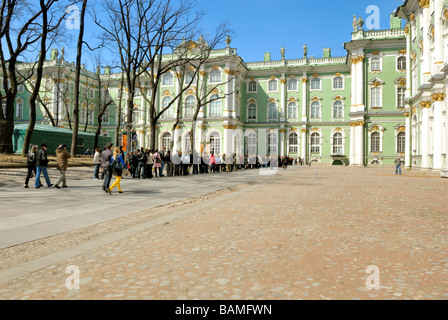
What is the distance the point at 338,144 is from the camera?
169 feet

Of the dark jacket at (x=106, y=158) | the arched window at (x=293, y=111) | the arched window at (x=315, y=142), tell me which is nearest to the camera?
the dark jacket at (x=106, y=158)

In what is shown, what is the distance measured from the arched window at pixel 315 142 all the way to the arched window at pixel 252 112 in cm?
995

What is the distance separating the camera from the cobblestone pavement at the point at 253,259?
325 centimetres

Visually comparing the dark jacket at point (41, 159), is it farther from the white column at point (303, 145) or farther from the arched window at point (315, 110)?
the arched window at point (315, 110)

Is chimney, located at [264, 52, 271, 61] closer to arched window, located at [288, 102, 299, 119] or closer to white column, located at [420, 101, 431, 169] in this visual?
arched window, located at [288, 102, 299, 119]

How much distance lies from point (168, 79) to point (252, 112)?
1478 centimetres

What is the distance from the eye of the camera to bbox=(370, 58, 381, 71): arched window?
44.5m

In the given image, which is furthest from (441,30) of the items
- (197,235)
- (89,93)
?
(89,93)

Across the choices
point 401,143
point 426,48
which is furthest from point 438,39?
point 401,143

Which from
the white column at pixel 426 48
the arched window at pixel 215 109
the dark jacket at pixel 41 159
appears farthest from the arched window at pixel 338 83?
the dark jacket at pixel 41 159

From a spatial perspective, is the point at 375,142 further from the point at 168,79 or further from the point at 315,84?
the point at 168,79

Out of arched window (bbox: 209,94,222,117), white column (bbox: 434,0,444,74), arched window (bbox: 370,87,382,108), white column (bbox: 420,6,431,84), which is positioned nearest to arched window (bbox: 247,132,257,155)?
arched window (bbox: 209,94,222,117)

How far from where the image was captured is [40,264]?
13.5 feet
